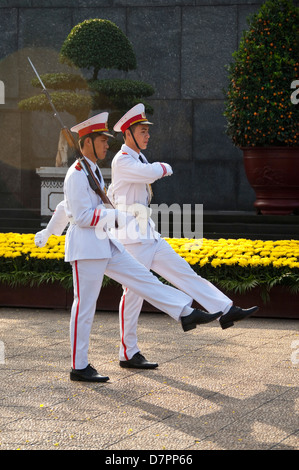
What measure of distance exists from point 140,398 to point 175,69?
464 inches

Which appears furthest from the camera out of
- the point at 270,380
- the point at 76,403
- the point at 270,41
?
the point at 270,41

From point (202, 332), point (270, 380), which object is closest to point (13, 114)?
point (202, 332)

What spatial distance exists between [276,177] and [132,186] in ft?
21.5

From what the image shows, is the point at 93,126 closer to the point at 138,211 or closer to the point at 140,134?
the point at 140,134

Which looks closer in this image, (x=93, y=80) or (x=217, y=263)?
(x=217, y=263)

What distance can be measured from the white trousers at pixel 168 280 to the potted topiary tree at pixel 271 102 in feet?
20.6

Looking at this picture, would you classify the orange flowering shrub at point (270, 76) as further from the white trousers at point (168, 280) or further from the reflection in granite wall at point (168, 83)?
the white trousers at point (168, 280)

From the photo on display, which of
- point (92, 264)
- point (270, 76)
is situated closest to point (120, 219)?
point (92, 264)

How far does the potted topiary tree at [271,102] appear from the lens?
12.8 metres

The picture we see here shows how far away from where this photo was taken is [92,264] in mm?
6562

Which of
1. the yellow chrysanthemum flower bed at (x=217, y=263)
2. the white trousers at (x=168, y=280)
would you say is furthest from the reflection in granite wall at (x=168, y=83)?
the white trousers at (x=168, y=280)

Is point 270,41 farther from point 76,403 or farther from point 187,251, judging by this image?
point 76,403
